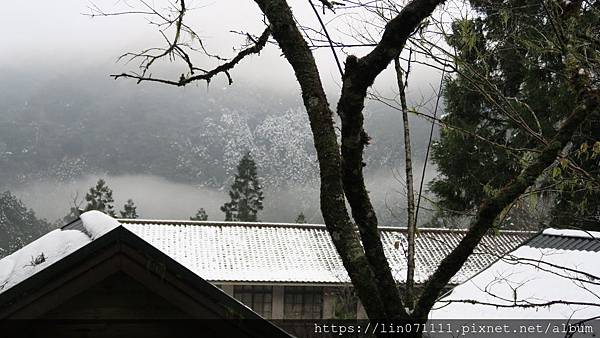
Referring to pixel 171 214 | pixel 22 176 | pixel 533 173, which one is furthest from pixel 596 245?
pixel 22 176

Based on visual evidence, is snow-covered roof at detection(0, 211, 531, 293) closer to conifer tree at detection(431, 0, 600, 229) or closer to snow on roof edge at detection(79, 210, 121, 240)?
conifer tree at detection(431, 0, 600, 229)

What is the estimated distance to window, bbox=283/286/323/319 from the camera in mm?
19672

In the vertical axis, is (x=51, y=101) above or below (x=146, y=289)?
above

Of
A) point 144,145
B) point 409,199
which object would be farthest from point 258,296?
point 144,145

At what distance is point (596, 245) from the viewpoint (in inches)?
293

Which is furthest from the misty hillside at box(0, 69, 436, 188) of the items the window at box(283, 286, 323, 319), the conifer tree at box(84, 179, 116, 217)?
the window at box(283, 286, 323, 319)

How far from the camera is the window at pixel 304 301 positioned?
19.7 meters

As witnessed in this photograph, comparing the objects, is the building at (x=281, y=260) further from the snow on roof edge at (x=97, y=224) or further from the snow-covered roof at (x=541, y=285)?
the snow on roof edge at (x=97, y=224)

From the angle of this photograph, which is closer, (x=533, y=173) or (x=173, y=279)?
(x=533, y=173)

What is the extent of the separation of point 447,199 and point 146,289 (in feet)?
48.1

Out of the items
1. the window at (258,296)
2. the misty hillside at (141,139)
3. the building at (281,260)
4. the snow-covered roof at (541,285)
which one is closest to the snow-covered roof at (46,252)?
the snow-covered roof at (541,285)

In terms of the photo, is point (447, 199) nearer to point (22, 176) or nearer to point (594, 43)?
point (594, 43)

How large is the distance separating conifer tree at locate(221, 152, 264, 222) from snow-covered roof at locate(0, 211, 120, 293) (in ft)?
138

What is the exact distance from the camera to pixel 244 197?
4647 centimetres
